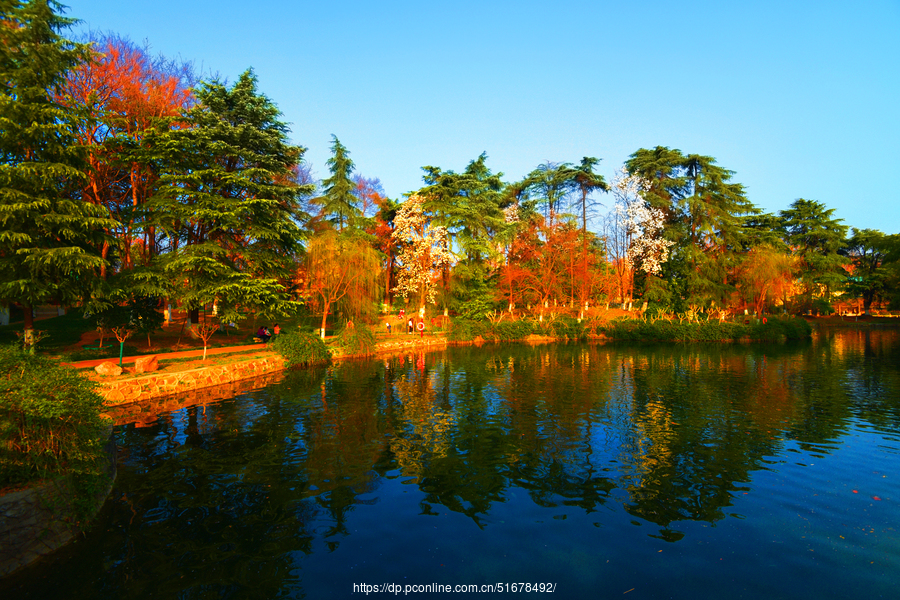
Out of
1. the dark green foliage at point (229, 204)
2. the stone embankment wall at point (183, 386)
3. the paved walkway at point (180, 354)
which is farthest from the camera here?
the dark green foliage at point (229, 204)

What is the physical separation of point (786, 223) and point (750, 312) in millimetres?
17375

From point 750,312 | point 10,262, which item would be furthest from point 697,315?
point 10,262

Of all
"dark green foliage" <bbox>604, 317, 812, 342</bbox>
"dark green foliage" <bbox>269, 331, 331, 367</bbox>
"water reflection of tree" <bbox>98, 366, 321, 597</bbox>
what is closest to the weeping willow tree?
"dark green foliage" <bbox>269, 331, 331, 367</bbox>

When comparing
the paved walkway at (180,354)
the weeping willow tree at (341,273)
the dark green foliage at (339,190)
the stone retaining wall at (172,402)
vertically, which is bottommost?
the stone retaining wall at (172,402)

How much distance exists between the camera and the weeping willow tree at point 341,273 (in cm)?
2702

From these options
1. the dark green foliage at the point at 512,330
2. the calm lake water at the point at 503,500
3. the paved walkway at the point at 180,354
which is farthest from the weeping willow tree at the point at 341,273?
the calm lake water at the point at 503,500

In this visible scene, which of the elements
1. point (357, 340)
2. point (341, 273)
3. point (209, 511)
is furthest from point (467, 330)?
point (209, 511)

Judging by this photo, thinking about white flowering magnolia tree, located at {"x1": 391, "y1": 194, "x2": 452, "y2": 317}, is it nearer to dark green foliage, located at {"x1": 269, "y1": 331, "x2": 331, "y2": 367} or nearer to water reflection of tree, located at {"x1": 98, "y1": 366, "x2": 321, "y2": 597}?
dark green foliage, located at {"x1": 269, "y1": 331, "x2": 331, "y2": 367}

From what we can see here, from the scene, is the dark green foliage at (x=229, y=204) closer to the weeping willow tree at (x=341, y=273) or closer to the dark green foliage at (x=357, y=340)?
the weeping willow tree at (x=341, y=273)

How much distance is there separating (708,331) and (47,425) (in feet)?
128

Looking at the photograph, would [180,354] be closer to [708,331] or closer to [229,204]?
[229,204]

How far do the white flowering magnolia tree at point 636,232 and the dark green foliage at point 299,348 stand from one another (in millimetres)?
28883

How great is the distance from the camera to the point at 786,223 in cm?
5478

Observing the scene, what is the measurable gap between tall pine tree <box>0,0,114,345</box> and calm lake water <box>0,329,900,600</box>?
27.0 feet
